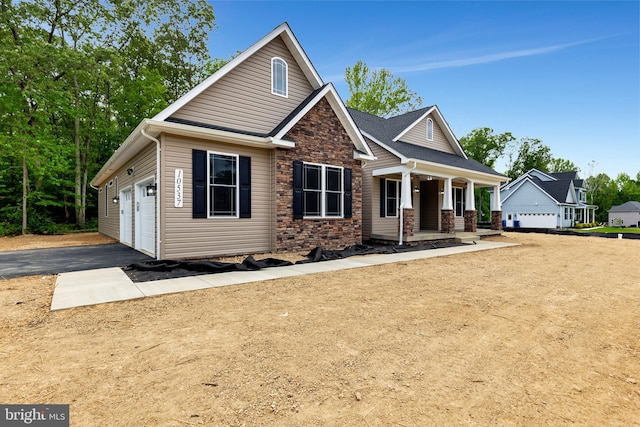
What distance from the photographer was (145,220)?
9.53 meters

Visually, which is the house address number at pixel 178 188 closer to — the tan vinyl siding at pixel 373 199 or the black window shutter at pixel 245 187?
the black window shutter at pixel 245 187

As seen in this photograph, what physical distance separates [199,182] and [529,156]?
53044 mm

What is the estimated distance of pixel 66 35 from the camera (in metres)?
19.3

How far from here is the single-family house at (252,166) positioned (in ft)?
26.5

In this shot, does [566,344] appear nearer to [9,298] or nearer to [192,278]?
[192,278]

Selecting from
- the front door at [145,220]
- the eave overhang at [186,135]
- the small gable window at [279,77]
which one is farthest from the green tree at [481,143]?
the front door at [145,220]

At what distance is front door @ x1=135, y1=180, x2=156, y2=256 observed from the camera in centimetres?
880

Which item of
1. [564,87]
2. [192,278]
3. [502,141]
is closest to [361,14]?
[192,278]

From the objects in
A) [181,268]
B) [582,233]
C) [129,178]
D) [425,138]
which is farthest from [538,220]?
[129,178]

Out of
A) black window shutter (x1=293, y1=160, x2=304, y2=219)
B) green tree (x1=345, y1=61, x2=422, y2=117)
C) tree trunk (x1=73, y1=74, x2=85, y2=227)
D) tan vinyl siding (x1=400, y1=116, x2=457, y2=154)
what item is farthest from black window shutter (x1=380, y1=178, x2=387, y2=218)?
tree trunk (x1=73, y1=74, x2=85, y2=227)

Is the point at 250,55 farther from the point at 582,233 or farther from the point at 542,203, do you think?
the point at 542,203

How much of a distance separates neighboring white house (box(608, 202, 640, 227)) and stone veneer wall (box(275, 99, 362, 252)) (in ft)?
158

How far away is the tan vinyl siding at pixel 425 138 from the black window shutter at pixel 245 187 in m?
9.80

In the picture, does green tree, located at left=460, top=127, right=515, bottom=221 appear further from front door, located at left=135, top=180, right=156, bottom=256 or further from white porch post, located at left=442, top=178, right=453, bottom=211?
front door, located at left=135, top=180, right=156, bottom=256
